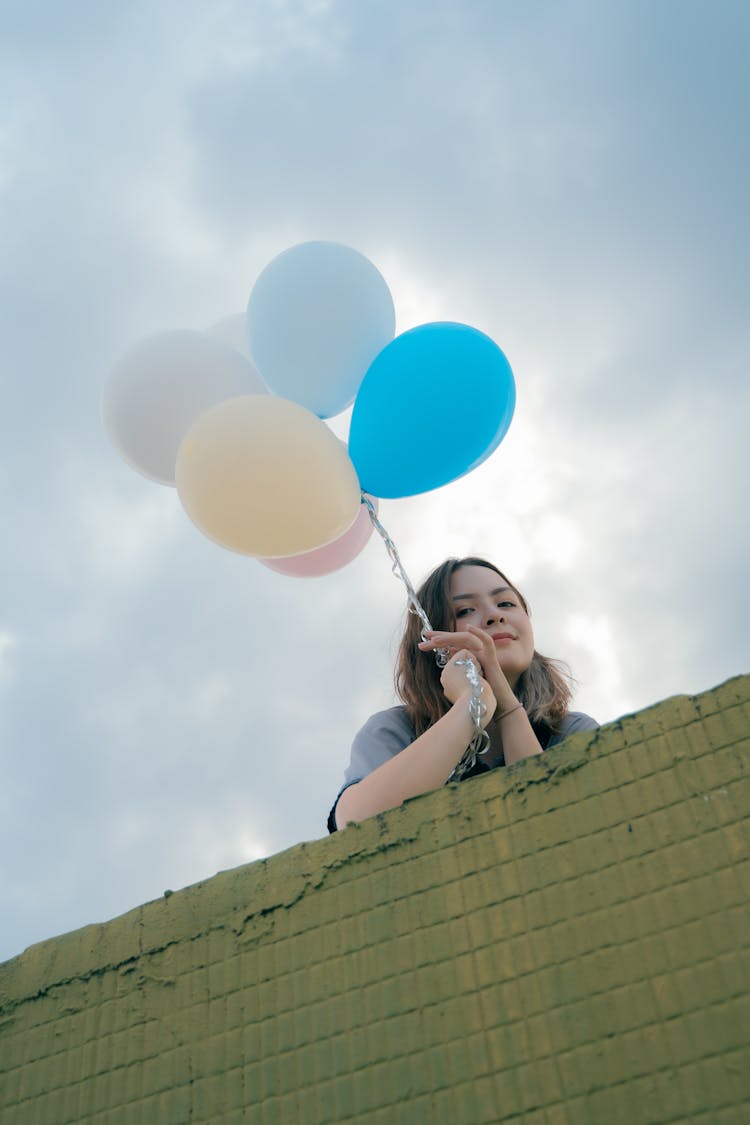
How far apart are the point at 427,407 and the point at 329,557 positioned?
694 millimetres

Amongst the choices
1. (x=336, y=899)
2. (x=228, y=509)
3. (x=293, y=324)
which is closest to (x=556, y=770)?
(x=336, y=899)

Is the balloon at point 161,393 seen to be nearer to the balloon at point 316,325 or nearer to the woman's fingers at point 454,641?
the balloon at point 316,325

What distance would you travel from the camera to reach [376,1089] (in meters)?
1.18

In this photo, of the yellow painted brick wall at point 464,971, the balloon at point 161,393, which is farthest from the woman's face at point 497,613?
the yellow painted brick wall at point 464,971

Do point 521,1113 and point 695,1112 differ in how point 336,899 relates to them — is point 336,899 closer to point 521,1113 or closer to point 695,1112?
point 521,1113

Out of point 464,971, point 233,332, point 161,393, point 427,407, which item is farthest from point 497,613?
point 464,971

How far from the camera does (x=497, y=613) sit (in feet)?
9.11

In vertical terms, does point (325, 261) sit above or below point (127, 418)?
above

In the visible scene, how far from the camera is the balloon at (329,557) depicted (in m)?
2.95

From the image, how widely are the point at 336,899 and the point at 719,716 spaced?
0.61 metres

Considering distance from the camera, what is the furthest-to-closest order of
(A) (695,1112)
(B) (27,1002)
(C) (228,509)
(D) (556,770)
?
(C) (228,509) < (B) (27,1002) < (D) (556,770) < (A) (695,1112)

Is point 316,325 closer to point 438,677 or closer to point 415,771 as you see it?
point 438,677

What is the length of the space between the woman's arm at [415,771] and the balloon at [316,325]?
1.09 meters

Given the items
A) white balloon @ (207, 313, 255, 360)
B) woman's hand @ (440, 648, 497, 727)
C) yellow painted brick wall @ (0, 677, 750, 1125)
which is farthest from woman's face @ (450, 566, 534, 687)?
yellow painted brick wall @ (0, 677, 750, 1125)
